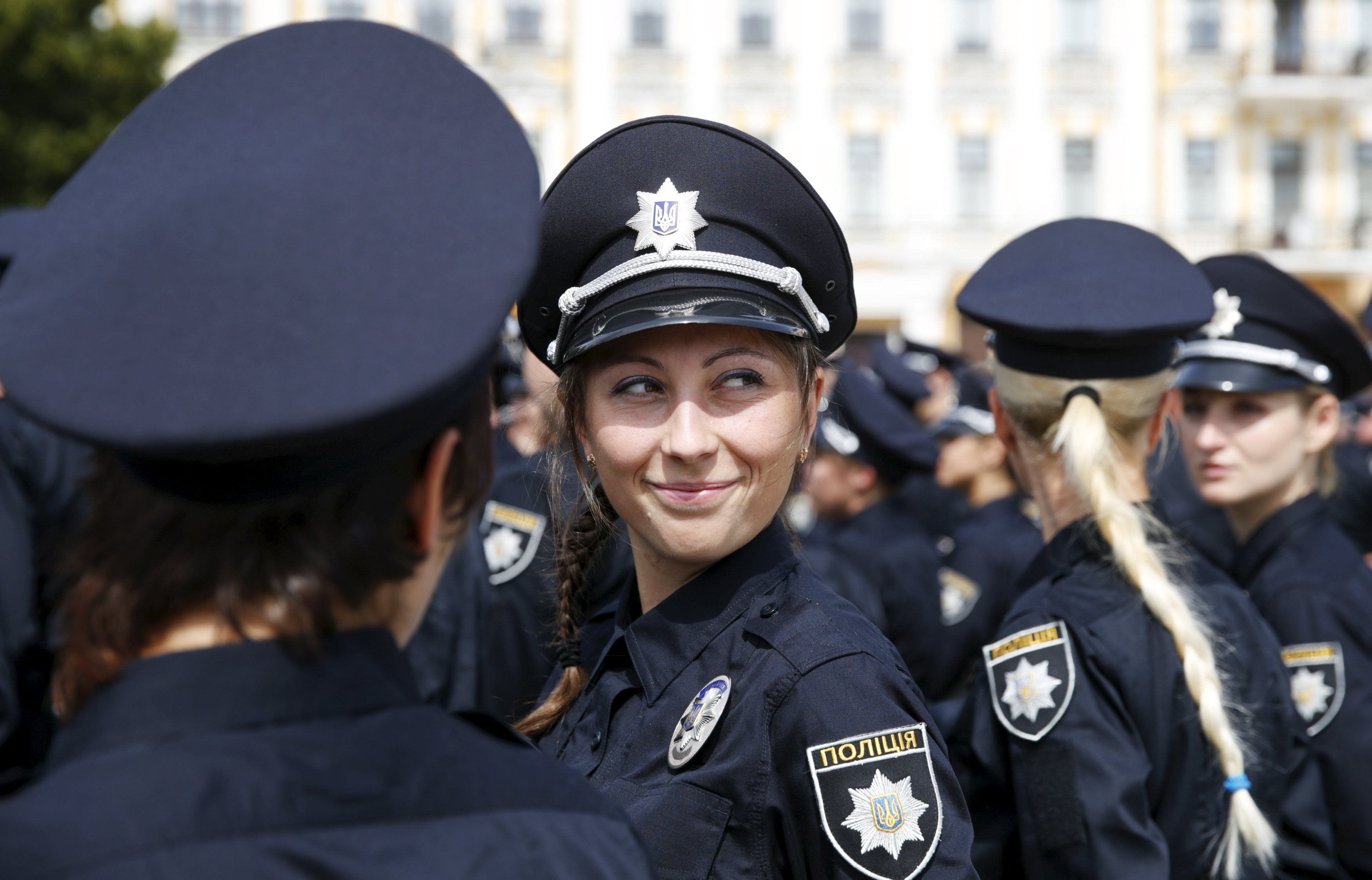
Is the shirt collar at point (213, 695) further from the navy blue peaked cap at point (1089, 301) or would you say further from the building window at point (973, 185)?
the building window at point (973, 185)

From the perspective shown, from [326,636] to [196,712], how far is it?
13 cm

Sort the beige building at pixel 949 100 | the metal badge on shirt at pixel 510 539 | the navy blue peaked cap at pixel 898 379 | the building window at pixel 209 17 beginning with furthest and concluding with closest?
1. the beige building at pixel 949 100
2. the building window at pixel 209 17
3. the navy blue peaked cap at pixel 898 379
4. the metal badge on shirt at pixel 510 539

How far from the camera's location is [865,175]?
2719 cm

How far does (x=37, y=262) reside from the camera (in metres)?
1.20

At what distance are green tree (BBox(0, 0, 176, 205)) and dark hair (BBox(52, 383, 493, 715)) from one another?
19.0 m

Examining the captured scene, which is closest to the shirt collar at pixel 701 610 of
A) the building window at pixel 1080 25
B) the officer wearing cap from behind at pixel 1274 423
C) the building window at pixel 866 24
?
the officer wearing cap from behind at pixel 1274 423

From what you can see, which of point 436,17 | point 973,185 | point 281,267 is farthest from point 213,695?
point 436,17

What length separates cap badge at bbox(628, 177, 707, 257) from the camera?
2.04 meters

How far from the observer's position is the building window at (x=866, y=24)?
2730 centimetres

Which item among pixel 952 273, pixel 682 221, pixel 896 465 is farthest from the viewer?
pixel 952 273

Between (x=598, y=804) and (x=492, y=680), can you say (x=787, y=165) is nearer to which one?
(x=598, y=804)

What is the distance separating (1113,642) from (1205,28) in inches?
1113

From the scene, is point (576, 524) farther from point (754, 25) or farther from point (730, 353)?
point (754, 25)

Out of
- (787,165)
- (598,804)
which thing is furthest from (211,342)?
(787,165)
